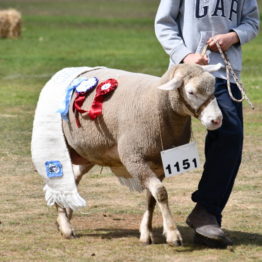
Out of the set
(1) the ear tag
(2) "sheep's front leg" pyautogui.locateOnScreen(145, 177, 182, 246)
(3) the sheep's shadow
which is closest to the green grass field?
(3) the sheep's shadow

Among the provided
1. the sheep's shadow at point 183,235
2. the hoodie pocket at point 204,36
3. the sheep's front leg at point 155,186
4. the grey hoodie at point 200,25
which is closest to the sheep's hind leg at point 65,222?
the sheep's shadow at point 183,235

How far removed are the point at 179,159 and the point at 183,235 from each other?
971mm

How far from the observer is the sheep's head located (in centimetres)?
757

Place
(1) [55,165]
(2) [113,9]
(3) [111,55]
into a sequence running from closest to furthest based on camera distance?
(1) [55,165]
(3) [111,55]
(2) [113,9]

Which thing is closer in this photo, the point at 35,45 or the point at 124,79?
the point at 124,79

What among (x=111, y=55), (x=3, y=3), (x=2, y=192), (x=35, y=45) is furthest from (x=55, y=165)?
(x=3, y=3)

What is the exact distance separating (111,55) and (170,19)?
19.3 m

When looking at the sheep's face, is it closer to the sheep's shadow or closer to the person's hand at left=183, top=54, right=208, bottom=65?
the person's hand at left=183, top=54, right=208, bottom=65

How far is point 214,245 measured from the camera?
8070 millimetres

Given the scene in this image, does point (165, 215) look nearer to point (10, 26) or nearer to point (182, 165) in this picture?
point (182, 165)

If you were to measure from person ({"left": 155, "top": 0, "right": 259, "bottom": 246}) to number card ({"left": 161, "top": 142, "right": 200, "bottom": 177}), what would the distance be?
6.8 inches

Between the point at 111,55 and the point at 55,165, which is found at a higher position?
the point at 55,165

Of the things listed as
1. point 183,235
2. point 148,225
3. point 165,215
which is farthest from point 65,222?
point 165,215

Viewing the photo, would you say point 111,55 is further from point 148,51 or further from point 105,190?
point 105,190
